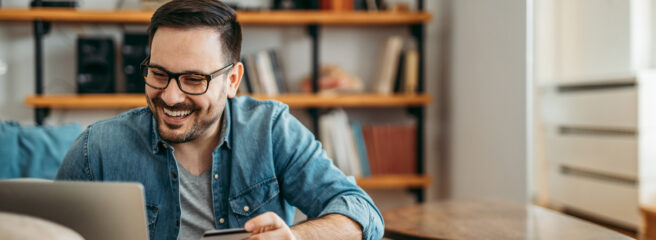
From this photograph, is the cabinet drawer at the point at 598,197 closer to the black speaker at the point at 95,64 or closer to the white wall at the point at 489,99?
the white wall at the point at 489,99

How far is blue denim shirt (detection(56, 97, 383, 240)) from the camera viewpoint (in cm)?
116

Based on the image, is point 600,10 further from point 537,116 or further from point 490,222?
point 490,222

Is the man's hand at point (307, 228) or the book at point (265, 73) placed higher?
the book at point (265, 73)

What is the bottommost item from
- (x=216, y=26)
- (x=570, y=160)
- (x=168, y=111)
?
(x=570, y=160)

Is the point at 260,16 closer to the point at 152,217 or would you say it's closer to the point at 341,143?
the point at 341,143

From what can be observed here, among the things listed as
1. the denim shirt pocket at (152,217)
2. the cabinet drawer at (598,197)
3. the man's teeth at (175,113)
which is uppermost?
the man's teeth at (175,113)

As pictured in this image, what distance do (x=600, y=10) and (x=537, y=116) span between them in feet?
2.35

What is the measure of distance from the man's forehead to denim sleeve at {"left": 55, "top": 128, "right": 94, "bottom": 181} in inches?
10.0

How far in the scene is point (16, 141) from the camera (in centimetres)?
180

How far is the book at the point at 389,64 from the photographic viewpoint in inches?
115

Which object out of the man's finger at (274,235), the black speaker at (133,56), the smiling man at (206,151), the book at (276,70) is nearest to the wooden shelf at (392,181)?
the book at (276,70)

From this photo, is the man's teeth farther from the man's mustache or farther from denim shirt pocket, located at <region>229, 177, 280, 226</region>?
denim shirt pocket, located at <region>229, 177, 280, 226</region>

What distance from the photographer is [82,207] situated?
28.3 inches

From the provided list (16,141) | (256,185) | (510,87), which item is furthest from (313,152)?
(510,87)
